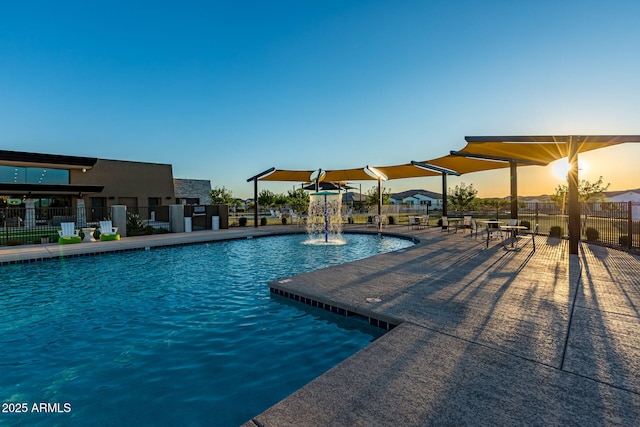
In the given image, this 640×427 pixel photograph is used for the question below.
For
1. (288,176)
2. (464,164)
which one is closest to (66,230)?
(288,176)

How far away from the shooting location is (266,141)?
75.2 ft

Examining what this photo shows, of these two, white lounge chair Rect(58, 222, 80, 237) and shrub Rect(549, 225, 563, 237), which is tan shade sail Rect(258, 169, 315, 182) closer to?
white lounge chair Rect(58, 222, 80, 237)

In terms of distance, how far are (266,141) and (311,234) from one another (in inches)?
379

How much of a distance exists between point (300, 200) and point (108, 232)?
2219cm

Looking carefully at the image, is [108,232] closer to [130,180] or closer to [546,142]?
[130,180]

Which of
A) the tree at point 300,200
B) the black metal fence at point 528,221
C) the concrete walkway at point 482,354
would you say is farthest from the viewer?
the tree at point 300,200

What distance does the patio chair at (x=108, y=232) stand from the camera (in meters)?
14.3

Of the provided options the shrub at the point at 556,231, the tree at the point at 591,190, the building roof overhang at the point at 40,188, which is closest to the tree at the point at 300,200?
the building roof overhang at the point at 40,188

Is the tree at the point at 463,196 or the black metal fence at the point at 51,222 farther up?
the tree at the point at 463,196

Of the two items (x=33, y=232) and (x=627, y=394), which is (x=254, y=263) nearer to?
(x=627, y=394)

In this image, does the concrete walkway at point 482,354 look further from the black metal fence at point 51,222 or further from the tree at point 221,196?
the tree at point 221,196

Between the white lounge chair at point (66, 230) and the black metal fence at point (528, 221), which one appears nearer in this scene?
the black metal fence at point (528, 221)

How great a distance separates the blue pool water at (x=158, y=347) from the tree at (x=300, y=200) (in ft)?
72.3

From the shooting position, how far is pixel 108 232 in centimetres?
1457
